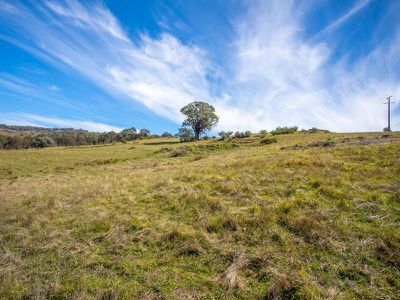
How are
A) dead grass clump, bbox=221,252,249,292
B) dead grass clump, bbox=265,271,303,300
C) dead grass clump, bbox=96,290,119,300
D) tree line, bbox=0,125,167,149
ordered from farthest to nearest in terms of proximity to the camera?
tree line, bbox=0,125,167,149 < dead grass clump, bbox=221,252,249,292 < dead grass clump, bbox=96,290,119,300 < dead grass clump, bbox=265,271,303,300

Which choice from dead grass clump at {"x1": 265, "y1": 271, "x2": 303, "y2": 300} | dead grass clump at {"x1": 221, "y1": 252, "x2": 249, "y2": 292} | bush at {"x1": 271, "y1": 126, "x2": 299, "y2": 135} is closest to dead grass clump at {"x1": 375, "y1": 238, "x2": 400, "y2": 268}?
dead grass clump at {"x1": 265, "y1": 271, "x2": 303, "y2": 300}

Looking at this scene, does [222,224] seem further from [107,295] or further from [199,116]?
[199,116]

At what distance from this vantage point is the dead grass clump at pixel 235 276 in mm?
4254

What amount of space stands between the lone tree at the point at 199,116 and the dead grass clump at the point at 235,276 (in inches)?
2580

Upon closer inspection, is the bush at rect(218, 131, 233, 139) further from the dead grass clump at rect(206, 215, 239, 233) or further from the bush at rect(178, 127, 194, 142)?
the dead grass clump at rect(206, 215, 239, 233)

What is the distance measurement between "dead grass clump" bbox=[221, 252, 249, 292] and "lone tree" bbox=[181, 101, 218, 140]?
6554cm

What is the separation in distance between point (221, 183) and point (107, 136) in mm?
106499

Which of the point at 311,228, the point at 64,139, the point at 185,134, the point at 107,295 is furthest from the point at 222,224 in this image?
the point at 64,139

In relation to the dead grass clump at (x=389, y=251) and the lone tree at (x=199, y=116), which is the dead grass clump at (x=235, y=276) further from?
the lone tree at (x=199, y=116)

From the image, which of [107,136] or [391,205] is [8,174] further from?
[107,136]

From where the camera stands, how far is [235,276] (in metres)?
4.45

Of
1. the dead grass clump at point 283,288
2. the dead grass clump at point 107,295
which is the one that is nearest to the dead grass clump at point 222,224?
the dead grass clump at point 283,288

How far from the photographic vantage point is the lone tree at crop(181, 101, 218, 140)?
232ft

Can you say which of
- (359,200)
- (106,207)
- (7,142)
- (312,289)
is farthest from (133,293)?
(7,142)
